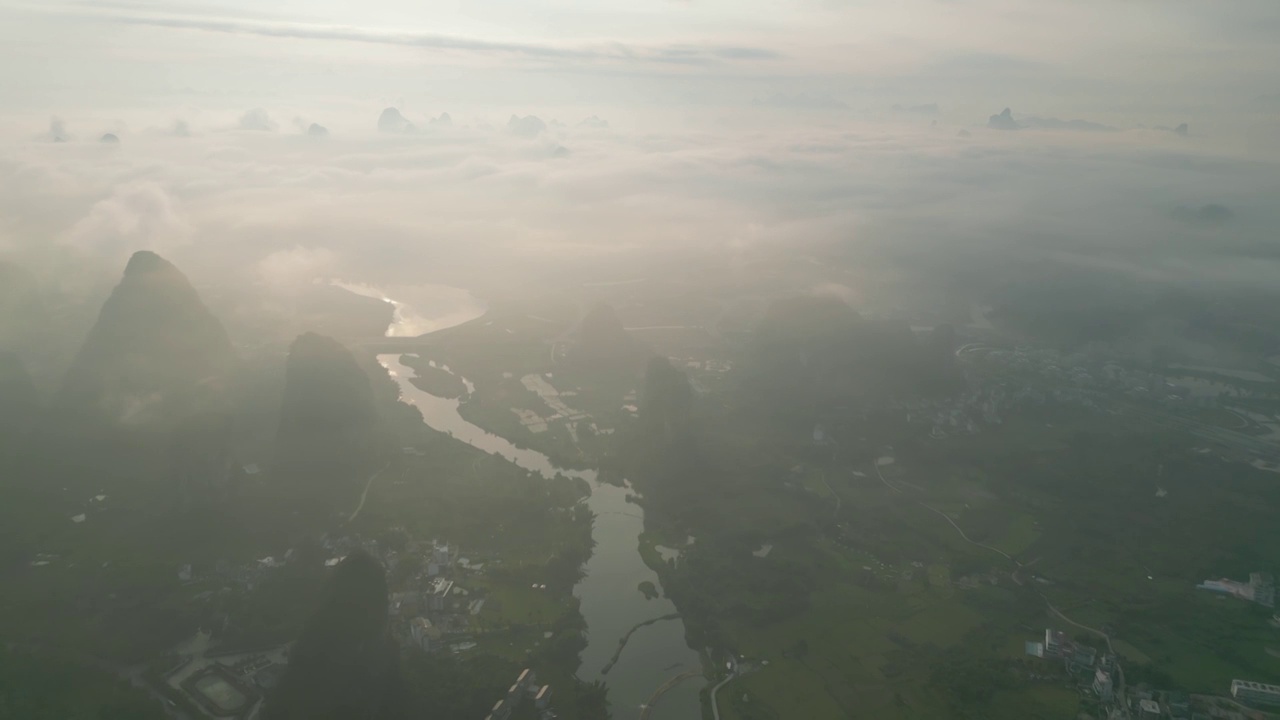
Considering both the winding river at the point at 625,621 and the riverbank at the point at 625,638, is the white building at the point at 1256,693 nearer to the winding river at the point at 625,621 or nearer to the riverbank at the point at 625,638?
the winding river at the point at 625,621

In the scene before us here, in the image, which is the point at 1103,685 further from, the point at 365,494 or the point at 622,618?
the point at 365,494

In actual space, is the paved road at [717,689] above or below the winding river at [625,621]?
above

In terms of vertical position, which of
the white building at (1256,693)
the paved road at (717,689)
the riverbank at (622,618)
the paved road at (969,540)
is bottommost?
the riverbank at (622,618)

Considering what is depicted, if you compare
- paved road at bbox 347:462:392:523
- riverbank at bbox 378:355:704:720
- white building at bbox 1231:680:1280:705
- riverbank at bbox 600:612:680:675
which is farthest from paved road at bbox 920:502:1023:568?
paved road at bbox 347:462:392:523

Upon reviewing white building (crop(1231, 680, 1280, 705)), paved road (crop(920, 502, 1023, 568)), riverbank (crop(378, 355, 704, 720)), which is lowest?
riverbank (crop(378, 355, 704, 720))

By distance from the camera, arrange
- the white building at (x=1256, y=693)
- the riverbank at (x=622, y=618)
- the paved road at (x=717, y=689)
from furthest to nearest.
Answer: the riverbank at (x=622, y=618), the white building at (x=1256, y=693), the paved road at (x=717, y=689)

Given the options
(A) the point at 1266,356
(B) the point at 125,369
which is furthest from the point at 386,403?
(A) the point at 1266,356

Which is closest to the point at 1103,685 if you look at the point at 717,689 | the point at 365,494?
the point at 717,689

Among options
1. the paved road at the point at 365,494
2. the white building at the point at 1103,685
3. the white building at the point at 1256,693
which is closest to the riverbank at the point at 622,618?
the paved road at the point at 365,494

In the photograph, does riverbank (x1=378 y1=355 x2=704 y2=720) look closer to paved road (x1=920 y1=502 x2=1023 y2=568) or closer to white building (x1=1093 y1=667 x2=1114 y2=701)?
white building (x1=1093 y1=667 x2=1114 y2=701)

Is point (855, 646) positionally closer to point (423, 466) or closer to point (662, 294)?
point (423, 466)
